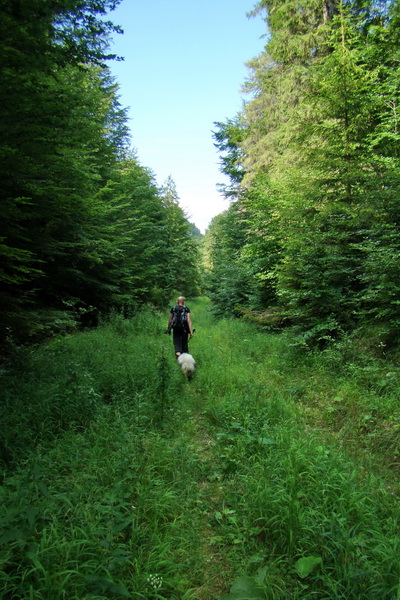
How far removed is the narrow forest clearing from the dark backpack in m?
1.81

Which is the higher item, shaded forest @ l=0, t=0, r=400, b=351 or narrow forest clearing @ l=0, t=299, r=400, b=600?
shaded forest @ l=0, t=0, r=400, b=351

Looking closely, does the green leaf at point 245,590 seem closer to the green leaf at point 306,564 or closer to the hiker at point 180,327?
the green leaf at point 306,564

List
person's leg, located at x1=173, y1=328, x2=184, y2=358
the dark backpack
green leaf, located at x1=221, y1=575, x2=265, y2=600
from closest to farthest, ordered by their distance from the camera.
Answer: green leaf, located at x1=221, y1=575, x2=265, y2=600 → the dark backpack → person's leg, located at x1=173, y1=328, x2=184, y2=358

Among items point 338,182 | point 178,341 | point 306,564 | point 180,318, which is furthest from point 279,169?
point 306,564

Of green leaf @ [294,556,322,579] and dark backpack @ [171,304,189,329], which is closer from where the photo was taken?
green leaf @ [294,556,322,579]

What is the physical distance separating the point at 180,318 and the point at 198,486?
4444mm

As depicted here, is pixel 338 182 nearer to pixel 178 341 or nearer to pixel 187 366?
pixel 178 341

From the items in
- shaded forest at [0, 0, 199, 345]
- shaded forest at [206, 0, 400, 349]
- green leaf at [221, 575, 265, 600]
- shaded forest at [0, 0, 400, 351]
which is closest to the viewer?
green leaf at [221, 575, 265, 600]

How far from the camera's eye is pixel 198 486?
119 inches

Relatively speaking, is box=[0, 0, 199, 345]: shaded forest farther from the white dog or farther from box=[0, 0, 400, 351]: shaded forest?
the white dog

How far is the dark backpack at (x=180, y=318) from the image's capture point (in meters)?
7.15

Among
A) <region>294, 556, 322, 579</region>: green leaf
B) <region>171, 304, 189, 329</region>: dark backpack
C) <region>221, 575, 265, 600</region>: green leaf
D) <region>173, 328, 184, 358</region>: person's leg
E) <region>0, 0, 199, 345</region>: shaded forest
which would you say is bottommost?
<region>221, 575, 265, 600</region>: green leaf

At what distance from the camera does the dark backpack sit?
7.15m

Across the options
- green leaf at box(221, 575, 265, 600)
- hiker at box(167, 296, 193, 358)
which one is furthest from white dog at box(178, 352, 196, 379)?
green leaf at box(221, 575, 265, 600)
